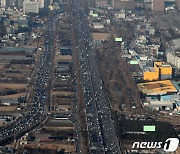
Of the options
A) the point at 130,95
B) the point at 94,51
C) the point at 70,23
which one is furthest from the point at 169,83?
the point at 70,23

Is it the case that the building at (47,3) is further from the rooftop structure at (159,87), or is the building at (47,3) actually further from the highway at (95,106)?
the rooftop structure at (159,87)

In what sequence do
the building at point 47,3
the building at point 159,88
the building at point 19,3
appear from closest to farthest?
1. the building at point 159,88
2. the building at point 19,3
3. the building at point 47,3

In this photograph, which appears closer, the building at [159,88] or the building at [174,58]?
the building at [159,88]

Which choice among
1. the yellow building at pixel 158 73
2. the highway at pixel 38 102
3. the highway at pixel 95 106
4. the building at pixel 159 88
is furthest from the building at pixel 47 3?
the building at pixel 159 88

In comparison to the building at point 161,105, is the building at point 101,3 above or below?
above

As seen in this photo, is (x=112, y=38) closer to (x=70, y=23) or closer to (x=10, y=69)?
(x=70, y=23)

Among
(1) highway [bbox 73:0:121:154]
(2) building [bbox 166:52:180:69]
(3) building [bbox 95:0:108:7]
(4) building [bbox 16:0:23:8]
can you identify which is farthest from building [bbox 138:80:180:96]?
(3) building [bbox 95:0:108:7]
